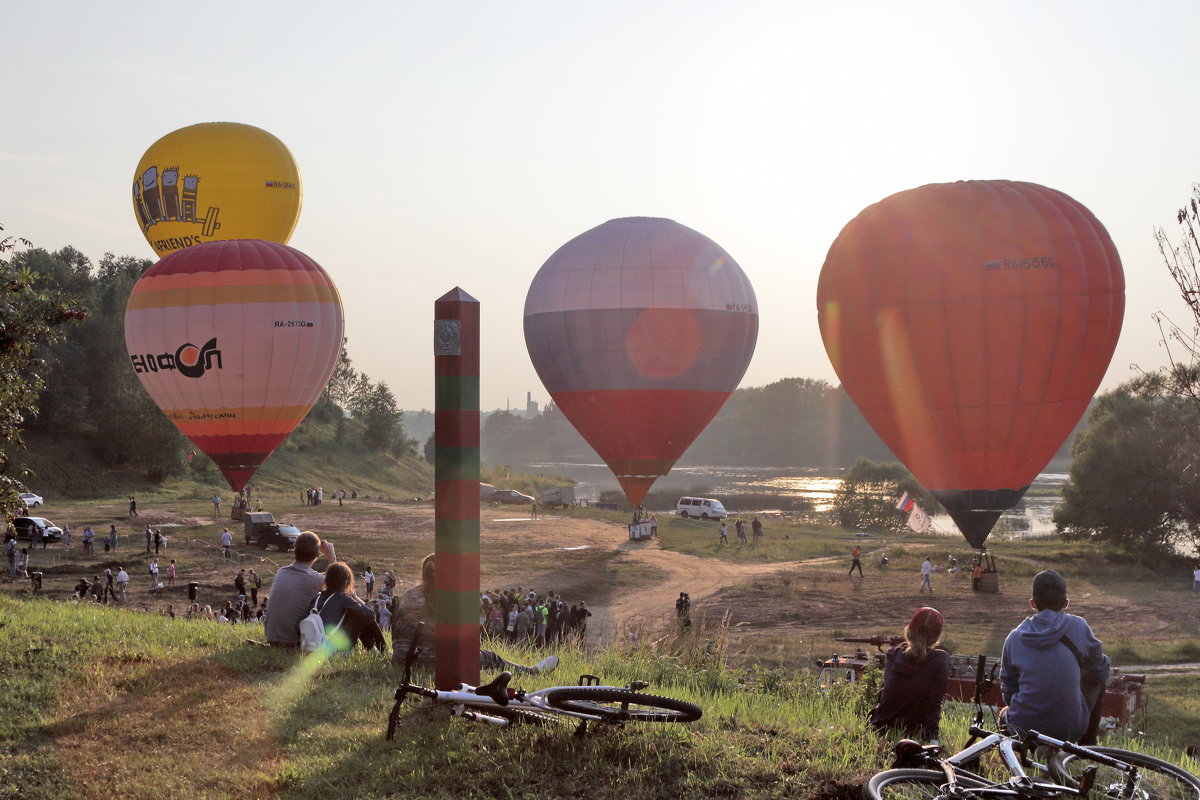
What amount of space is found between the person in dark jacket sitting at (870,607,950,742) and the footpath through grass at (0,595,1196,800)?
340 millimetres

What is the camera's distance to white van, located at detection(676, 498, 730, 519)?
65188 mm

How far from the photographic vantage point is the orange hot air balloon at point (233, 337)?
2748 centimetres

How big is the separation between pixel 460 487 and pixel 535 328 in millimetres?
27795

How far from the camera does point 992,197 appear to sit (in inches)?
1024

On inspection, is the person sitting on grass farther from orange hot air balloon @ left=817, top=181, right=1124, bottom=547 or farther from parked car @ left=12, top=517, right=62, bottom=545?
parked car @ left=12, top=517, right=62, bottom=545

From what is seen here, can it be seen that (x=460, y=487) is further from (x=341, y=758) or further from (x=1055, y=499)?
(x=1055, y=499)

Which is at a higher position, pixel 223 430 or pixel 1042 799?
pixel 223 430

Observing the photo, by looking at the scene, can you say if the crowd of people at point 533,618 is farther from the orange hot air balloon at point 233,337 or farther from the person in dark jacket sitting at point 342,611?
the person in dark jacket sitting at point 342,611

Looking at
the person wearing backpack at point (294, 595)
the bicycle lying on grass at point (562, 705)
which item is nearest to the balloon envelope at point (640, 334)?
the person wearing backpack at point (294, 595)

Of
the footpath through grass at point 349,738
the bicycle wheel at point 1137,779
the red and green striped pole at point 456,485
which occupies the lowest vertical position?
the footpath through grass at point 349,738

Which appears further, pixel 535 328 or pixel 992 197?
pixel 535 328

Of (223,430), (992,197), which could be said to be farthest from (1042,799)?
(223,430)

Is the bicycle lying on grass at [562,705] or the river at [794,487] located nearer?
the bicycle lying on grass at [562,705]

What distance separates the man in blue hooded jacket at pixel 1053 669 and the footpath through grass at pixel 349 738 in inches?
38.3
